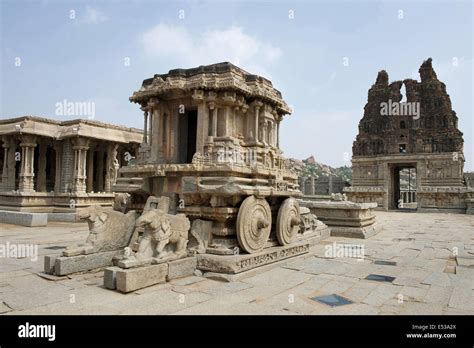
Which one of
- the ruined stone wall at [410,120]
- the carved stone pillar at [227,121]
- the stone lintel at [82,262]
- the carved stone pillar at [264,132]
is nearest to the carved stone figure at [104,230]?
the stone lintel at [82,262]

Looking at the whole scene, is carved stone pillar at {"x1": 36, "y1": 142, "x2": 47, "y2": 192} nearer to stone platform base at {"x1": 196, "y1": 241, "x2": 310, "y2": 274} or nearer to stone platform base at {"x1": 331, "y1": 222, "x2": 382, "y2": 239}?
stone platform base at {"x1": 331, "y1": 222, "x2": 382, "y2": 239}

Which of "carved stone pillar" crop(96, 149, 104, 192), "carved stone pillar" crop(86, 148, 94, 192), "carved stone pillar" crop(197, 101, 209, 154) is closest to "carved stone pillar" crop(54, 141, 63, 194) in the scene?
"carved stone pillar" crop(86, 148, 94, 192)

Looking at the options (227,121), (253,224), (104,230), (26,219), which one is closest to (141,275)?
(104,230)

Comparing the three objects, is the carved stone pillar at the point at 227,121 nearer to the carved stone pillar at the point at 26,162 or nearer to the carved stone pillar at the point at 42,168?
the carved stone pillar at the point at 26,162

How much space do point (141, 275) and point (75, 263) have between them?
1650 mm

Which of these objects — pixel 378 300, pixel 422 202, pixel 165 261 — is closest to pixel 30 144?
pixel 165 261

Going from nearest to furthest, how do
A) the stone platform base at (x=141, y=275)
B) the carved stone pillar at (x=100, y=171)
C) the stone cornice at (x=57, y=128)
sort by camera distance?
the stone platform base at (x=141, y=275) → the stone cornice at (x=57, y=128) → the carved stone pillar at (x=100, y=171)

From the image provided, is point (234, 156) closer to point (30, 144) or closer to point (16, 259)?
point (16, 259)

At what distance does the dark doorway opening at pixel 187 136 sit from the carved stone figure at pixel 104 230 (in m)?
2.67

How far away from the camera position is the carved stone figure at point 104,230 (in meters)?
6.03

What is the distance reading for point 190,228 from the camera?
6.45m

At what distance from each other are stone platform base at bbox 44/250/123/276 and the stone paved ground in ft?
0.58

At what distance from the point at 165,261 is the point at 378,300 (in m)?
3.19

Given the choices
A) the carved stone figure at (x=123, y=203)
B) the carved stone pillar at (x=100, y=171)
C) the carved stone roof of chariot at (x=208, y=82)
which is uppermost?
the carved stone roof of chariot at (x=208, y=82)
